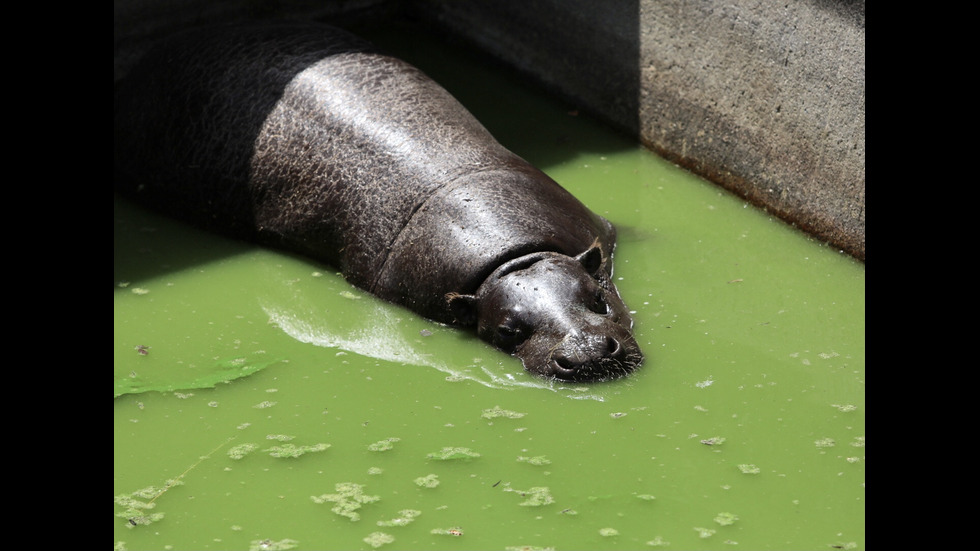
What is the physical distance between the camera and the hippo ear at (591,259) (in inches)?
295

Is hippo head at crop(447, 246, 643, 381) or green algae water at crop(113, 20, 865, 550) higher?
hippo head at crop(447, 246, 643, 381)

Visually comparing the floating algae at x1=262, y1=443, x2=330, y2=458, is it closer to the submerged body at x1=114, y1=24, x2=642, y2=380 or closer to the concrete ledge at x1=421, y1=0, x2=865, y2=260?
the submerged body at x1=114, y1=24, x2=642, y2=380

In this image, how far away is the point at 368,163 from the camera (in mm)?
8062


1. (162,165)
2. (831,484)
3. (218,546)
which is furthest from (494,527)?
(162,165)

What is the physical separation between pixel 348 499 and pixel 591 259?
2.42m

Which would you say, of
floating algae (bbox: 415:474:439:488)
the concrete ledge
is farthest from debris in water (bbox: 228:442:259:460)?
the concrete ledge

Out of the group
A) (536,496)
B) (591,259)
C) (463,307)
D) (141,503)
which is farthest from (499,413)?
(141,503)

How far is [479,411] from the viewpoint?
22.0 feet

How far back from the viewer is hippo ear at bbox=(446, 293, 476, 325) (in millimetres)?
7340

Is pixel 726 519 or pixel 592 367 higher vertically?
pixel 592 367

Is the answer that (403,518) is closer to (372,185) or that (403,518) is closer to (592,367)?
(592,367)

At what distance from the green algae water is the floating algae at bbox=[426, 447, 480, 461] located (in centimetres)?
1

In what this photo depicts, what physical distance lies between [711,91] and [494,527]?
480 centimetres

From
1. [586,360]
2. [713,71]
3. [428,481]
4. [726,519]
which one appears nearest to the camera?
[726,519]
